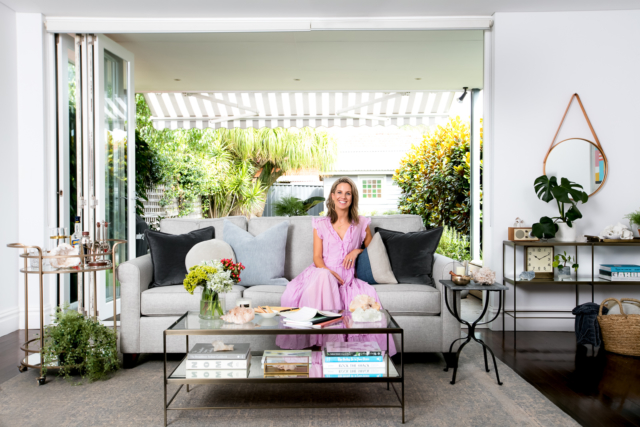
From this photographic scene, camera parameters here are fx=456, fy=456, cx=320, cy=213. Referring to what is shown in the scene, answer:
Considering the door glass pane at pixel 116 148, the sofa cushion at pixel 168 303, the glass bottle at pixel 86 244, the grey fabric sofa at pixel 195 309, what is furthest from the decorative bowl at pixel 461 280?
the door glass pane at pixel 116 148

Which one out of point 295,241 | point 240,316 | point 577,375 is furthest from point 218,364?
point 577,375

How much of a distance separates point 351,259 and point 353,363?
3.92 ft

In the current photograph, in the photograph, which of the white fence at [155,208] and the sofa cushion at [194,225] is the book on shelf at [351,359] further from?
the white fence at [155,208]

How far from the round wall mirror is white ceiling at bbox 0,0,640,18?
1.20 metres

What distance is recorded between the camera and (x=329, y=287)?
296cm

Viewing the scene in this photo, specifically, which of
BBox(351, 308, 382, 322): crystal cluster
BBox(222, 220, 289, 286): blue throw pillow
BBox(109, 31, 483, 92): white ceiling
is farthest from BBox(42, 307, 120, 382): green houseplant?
BBox(109, 31, 483, 92): white ceiling

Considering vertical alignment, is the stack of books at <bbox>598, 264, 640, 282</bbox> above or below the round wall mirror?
below

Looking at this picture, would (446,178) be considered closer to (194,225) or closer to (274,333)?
(194,225)

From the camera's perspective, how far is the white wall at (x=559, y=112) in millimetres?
4027

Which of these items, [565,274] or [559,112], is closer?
[565,274]

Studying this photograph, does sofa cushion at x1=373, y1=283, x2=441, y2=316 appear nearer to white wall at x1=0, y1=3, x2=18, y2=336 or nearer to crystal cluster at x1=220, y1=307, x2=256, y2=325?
crystal cluster at x1=220, y1=307, x2=256, y2=325

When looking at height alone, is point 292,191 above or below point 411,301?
above

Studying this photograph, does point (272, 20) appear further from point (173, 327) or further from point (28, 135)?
point (173, 327)

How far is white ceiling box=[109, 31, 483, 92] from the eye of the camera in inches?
182
